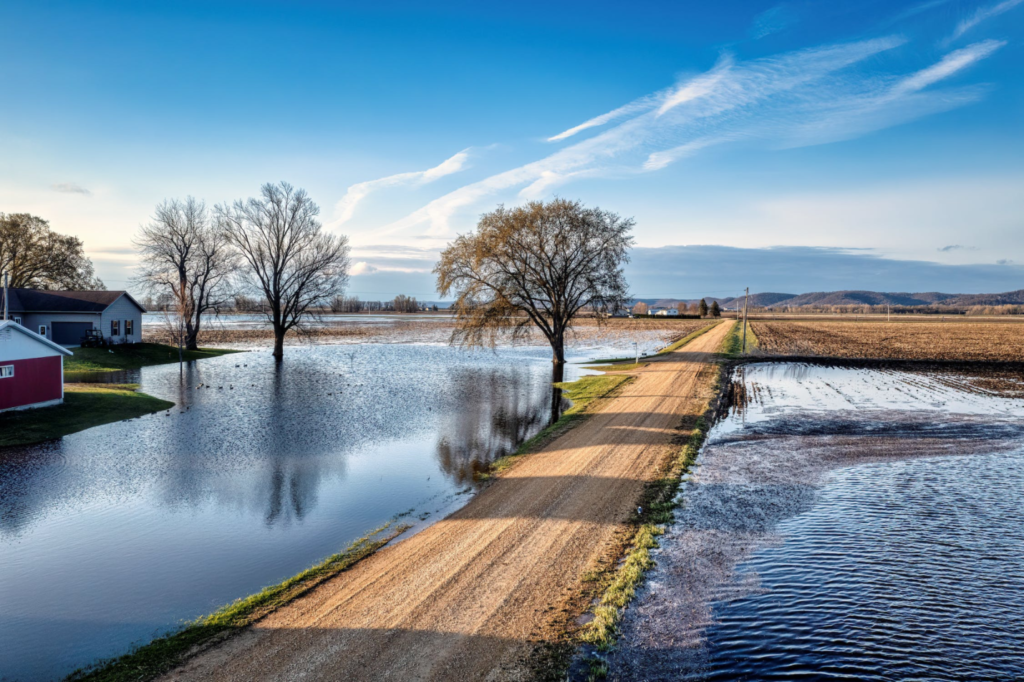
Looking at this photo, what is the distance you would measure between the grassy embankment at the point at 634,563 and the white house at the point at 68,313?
50015 millimetres

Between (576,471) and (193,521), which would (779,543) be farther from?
(193,521)

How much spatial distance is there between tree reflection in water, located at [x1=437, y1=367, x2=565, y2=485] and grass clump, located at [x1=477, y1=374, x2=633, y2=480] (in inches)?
18.0

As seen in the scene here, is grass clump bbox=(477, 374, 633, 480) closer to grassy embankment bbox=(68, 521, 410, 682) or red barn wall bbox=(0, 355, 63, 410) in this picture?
grassy embankment bbox=(68, 521, 410, 682)

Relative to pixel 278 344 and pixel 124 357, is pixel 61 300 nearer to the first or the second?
pixel 124 357

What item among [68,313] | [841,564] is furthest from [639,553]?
[68,313]

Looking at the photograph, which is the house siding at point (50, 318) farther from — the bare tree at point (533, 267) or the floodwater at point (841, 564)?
the floodwater at point (841, 564)

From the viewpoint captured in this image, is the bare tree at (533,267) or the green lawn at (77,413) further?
the bare tree at (533,267)

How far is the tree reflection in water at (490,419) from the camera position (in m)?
17.3

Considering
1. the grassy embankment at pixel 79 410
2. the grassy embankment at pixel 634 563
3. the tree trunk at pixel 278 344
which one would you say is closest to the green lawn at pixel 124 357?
the grassy embankment at pixel 79 410

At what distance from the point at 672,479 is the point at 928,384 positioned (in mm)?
25778

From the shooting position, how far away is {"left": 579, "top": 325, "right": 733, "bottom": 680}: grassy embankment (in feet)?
24.3

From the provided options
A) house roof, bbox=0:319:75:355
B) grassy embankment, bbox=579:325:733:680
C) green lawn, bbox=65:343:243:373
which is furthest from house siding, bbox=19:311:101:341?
grassy embankment, bbox=579:325:733:680

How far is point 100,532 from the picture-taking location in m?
11.7

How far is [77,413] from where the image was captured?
2303cm
